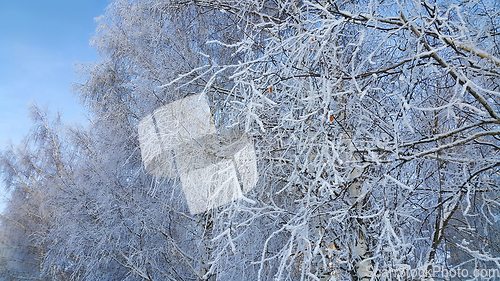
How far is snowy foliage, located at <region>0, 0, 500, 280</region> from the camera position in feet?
6.16

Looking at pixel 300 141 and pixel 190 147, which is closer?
pixel 300 141

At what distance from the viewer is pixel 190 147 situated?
3799mm

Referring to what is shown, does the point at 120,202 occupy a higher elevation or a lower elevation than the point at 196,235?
higher

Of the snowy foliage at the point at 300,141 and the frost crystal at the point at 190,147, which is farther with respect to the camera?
the frost crystal at the point at 190,147

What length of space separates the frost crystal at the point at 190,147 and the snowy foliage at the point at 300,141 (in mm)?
124

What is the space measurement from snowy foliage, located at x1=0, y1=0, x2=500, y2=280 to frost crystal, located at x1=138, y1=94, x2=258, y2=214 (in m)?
0.12

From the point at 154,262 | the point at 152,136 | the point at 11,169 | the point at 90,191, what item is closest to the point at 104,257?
the point at 154,262

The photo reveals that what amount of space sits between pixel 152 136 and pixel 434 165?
326cm

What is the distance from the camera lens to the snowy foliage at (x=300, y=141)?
6.16ft

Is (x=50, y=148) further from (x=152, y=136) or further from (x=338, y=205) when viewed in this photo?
(x=338, y=205)

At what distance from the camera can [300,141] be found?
77.7 inches

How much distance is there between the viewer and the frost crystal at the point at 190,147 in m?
3.68

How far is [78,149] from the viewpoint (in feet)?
27.0

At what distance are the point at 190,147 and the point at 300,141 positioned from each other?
210 centimetres
